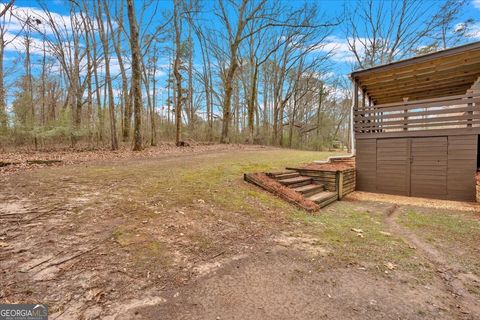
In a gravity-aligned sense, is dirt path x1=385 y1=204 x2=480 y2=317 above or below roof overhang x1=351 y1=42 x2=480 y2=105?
below

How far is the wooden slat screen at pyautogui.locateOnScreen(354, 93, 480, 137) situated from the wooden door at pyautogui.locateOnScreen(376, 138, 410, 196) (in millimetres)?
407

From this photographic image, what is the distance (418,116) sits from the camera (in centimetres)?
735

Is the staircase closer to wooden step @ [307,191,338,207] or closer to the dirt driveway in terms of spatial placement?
wooden step @ [307,191,338,207]

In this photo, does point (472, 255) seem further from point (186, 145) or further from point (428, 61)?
point (186, 145)

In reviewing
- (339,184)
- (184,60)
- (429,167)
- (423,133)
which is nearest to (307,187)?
(339,184)

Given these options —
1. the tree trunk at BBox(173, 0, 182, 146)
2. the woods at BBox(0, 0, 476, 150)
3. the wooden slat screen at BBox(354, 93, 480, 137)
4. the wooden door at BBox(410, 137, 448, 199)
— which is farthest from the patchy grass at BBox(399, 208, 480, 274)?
the tree trunk at BBox(173, 0, 182, 146)

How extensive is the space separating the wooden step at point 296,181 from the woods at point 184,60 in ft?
23.5

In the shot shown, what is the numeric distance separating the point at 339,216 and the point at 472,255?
203cm

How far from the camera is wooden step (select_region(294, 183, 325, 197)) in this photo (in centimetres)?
591

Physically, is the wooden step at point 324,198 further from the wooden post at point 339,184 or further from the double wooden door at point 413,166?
the double wooden door at point 413,166

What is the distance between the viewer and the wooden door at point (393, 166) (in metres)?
7.56

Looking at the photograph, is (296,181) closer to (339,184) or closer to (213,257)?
(339,184)

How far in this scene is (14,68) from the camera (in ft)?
49.2

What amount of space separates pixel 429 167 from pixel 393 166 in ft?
3.01
